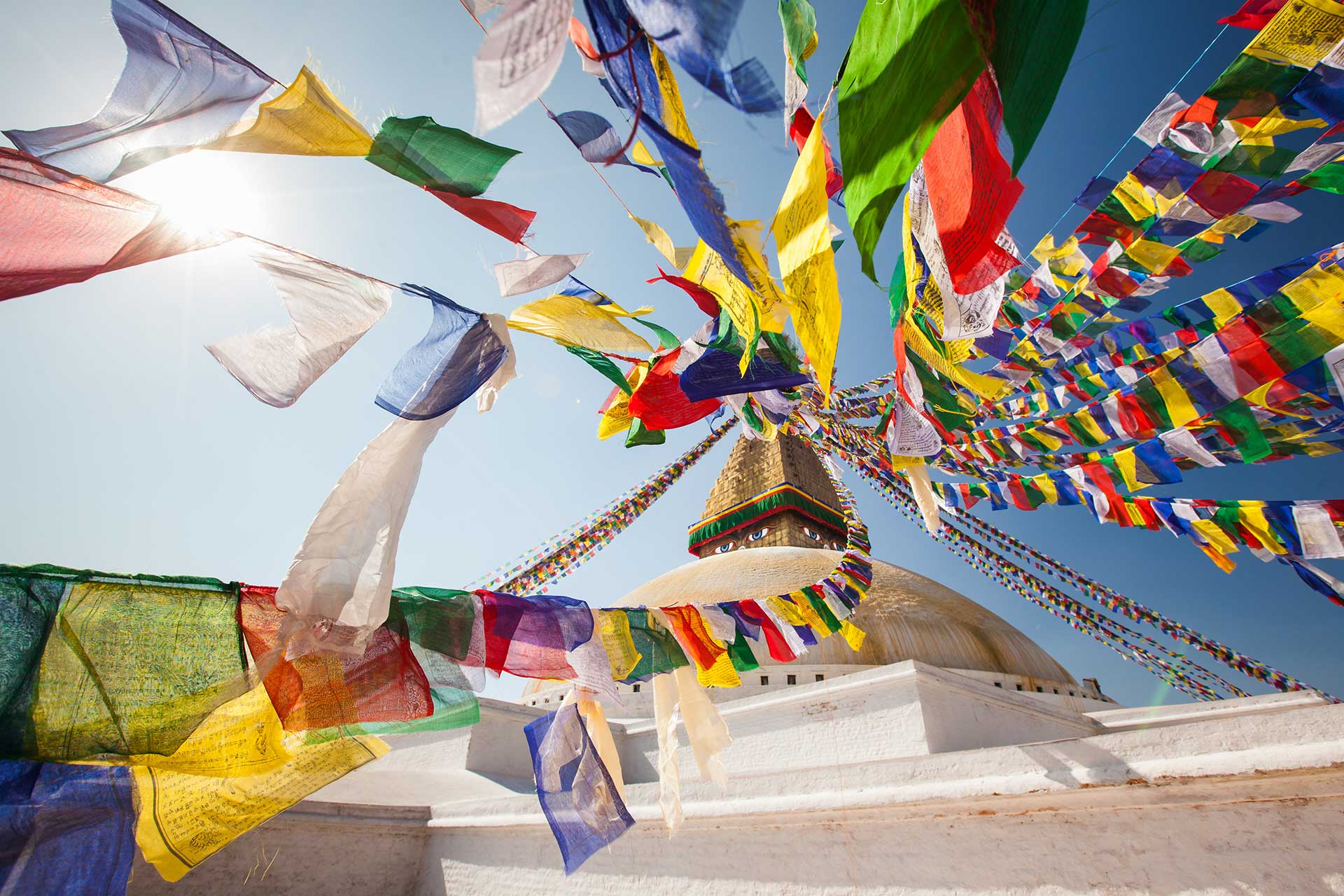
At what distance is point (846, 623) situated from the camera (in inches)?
145

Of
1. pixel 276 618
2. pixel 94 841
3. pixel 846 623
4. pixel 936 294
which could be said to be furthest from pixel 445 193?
pixel 846 623

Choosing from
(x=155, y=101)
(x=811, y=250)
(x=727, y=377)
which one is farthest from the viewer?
(x=727, y=377)

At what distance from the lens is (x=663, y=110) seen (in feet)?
5.28

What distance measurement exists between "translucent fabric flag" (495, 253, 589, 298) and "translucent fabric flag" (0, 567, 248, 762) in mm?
1483

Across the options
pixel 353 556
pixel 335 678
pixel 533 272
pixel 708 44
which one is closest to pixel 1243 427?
pixel 708 44

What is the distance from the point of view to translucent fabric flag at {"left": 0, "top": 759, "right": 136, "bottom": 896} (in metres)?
1.55

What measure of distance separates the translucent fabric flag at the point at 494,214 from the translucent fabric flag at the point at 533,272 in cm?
19

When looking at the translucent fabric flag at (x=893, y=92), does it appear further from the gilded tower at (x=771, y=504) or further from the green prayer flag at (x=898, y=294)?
the gilded tower at (x=771, y=504)

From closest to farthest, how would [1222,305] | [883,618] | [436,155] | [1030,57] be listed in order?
[1030,57] → [436,155] → [1222,305] → [883,618]

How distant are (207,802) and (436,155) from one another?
7.34 feet

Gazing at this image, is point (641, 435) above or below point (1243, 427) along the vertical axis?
above

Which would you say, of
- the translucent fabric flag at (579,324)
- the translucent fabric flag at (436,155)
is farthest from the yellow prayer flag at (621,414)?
the translucent fabric flag at (436,155)

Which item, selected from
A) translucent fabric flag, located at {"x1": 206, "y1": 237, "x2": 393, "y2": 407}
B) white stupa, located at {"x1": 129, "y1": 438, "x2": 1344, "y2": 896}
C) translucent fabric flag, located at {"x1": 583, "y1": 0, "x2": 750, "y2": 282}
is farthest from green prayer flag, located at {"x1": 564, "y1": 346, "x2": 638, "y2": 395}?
white stupa, located at {"x1": 129, "y1": 438, "x2": 1344, "y2": 896}

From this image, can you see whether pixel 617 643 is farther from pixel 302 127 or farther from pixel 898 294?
pixel 302 127
